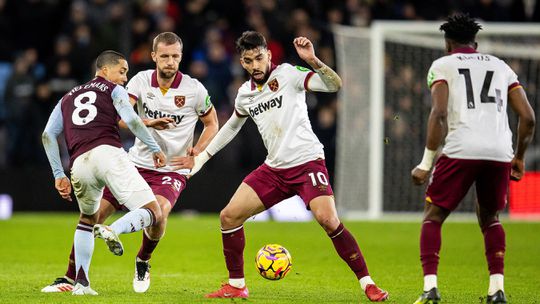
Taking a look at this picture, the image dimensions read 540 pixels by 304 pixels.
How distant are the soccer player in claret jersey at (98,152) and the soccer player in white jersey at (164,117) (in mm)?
581

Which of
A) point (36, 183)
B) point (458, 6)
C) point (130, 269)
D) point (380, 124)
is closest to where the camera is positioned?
point (130, 269)

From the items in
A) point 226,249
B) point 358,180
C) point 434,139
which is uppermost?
point 434,139

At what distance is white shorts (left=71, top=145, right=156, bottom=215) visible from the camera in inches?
334

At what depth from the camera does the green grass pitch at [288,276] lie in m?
8.97

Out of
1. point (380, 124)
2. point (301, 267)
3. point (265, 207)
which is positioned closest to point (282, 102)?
point (265, 207)

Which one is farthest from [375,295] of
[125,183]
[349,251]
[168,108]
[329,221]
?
[168,108]

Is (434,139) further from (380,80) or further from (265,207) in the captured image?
(380,80)

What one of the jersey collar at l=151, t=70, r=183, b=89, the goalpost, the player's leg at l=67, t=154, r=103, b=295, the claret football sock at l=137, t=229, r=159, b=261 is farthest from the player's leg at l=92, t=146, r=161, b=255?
the goalpost

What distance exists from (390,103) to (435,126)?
12.0m

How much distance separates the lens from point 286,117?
884 centimetres

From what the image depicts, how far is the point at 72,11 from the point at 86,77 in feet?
5.59

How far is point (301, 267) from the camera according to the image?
11.8m

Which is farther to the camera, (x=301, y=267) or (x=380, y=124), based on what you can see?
(x=380, y=124)

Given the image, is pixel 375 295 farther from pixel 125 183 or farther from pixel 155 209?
pixel 125 183
